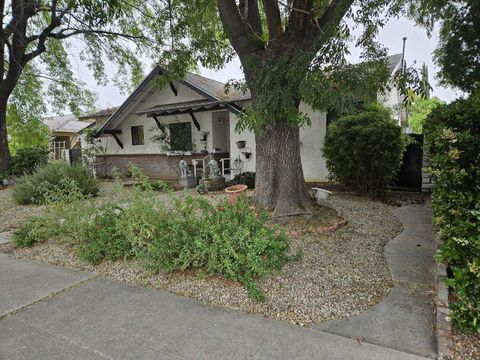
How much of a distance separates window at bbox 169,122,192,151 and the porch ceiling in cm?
63

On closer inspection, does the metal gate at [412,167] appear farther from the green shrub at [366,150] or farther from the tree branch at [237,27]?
the tree branch at [237,27]

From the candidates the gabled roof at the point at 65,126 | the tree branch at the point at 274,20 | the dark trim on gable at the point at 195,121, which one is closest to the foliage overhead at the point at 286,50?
the tree branch at the point at 274,20

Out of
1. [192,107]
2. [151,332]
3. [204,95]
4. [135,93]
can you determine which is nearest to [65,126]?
[135,93]

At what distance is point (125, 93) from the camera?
583 inches

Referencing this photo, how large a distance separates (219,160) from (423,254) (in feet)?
28.1

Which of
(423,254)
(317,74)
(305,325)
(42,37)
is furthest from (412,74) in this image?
(42,37)

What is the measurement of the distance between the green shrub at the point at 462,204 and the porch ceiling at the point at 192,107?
7.32 meters

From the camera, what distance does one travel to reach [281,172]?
17.4ft

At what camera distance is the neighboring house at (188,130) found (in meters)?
9.56

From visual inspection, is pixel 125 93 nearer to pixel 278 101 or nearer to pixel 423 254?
pixel 278 101

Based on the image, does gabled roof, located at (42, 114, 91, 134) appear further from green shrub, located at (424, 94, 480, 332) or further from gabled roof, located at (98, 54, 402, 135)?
green shrub, located at (424, 94, 480, 332)

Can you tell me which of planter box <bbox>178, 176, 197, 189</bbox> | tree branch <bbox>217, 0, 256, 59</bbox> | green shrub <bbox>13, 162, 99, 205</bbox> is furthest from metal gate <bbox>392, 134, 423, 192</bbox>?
green shrub <bbox>13, 162, 99, 205</bbox>

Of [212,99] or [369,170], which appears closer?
[369,170]

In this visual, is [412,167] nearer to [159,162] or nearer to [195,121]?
[195,121]
